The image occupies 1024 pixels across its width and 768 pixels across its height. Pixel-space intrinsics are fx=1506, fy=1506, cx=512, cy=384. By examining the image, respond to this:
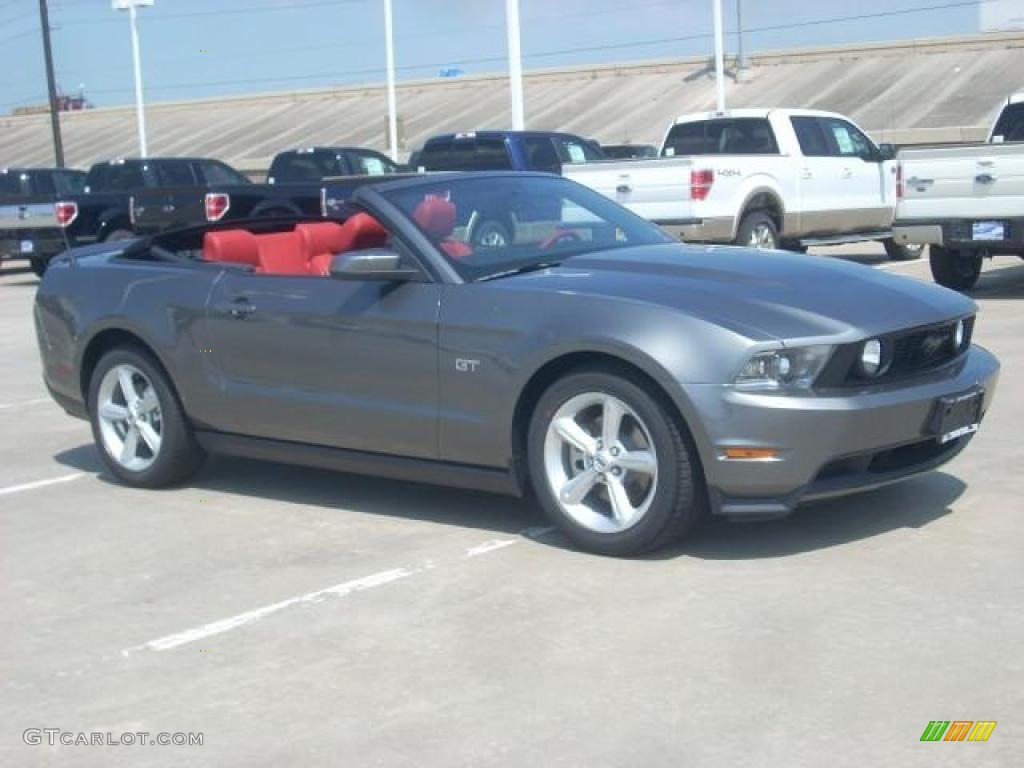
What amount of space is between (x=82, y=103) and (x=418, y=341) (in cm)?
10755

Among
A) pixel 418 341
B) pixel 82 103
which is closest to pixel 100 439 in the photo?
pixel 418 341

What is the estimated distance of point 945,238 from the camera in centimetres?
1415

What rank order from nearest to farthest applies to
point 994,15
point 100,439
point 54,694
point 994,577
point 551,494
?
point 54,694 < point 994,577 < point 551,494 < point 100,439 < point 994,15

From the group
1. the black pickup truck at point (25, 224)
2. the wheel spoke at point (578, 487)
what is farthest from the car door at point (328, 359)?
the black pickup truck at point (25, 224)

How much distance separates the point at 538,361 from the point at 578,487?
530 millimetres

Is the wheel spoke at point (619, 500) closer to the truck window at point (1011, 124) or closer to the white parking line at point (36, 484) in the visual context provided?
the white parking line at point (36, 484)

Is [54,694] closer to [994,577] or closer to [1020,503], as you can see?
[994,577]

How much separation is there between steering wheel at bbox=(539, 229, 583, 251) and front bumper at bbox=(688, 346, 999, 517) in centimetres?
149

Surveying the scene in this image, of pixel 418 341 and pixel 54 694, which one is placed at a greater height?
pixel 418 341

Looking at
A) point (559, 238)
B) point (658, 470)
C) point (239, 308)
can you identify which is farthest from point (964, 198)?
point (658, 470)

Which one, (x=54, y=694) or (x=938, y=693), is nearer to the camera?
(x=938, y=693)

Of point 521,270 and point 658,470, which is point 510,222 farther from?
point 658,470

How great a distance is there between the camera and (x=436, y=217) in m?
6.74

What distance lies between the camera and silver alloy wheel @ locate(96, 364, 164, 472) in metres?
7.67
